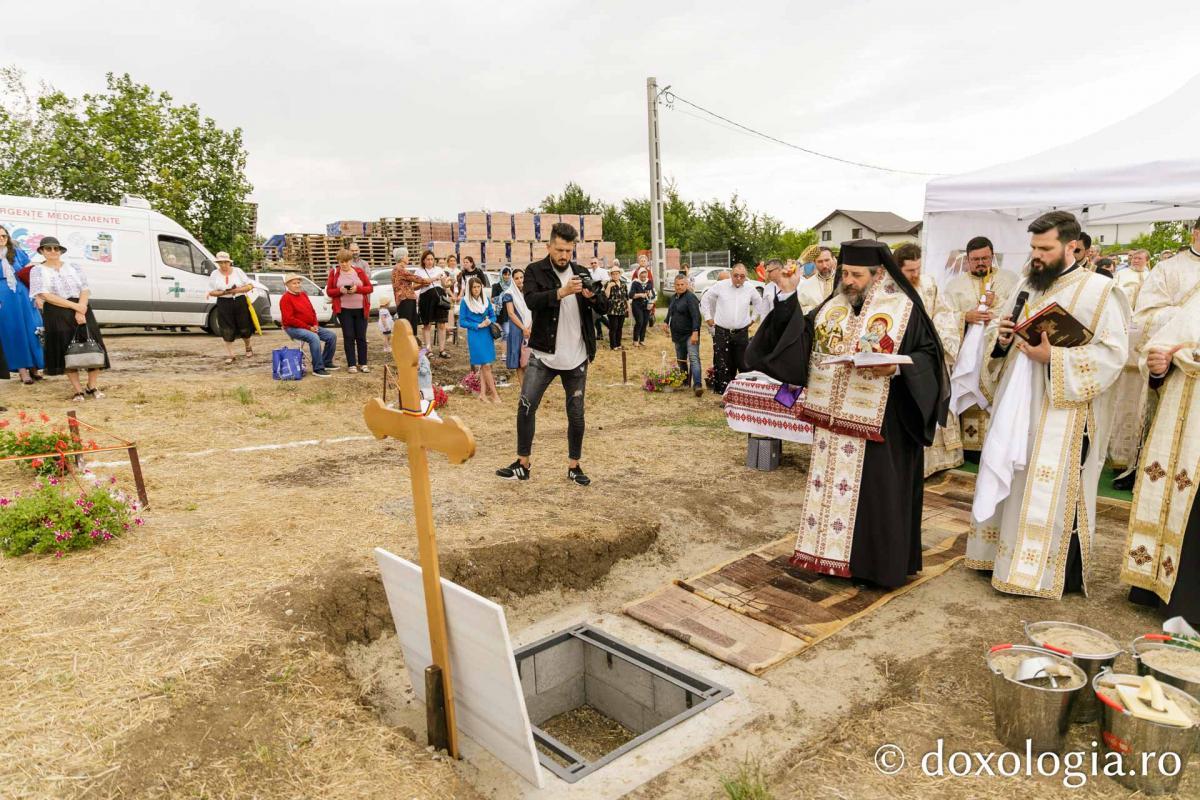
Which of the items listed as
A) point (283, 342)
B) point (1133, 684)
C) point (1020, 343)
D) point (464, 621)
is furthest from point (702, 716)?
point (283, 342)

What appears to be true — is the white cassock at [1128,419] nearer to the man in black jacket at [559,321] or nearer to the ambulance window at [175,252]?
the man in black jacket at [559,321]

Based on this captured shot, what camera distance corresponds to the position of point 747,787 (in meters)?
2.81

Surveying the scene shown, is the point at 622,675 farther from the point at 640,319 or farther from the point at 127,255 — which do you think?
the point at 127,255

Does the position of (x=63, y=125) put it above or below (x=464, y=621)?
above

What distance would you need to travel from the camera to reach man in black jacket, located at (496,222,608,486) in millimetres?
5699

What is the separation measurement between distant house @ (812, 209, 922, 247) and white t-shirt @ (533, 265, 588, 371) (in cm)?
5761

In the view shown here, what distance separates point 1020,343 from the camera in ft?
13.9

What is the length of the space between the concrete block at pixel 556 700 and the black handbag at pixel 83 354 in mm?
6879

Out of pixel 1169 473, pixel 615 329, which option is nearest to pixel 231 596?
pixel 1169 473

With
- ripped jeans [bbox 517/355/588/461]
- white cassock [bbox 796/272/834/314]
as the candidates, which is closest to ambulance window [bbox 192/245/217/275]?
ripped jeans [bbox 517/355/588/461]

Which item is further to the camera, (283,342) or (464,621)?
(283,342)

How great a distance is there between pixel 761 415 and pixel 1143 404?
325 cm

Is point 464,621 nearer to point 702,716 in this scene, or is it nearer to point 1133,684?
point 702,716

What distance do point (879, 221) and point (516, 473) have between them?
215 feet
